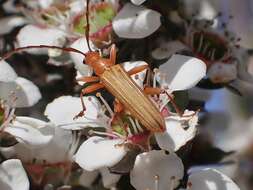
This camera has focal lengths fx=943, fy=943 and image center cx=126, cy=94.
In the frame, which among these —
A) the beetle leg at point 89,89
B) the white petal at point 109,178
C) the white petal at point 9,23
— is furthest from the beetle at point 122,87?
the white petal at point 9,23

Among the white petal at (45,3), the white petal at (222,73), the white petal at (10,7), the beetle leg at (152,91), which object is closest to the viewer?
the beetle leg at (152,91)

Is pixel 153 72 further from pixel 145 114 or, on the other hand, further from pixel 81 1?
pixel 81 1

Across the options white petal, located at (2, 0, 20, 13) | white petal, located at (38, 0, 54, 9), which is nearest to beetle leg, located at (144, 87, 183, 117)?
white petal, located at (38, 0, 54, 9)

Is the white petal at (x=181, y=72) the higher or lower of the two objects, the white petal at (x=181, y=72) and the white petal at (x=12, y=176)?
the higher

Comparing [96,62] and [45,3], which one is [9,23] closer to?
[45,3]

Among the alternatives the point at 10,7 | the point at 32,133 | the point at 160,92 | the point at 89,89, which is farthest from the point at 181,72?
the point at 10,7

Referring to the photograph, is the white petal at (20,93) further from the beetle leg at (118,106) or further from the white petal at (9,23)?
the white petal at (9,23)
